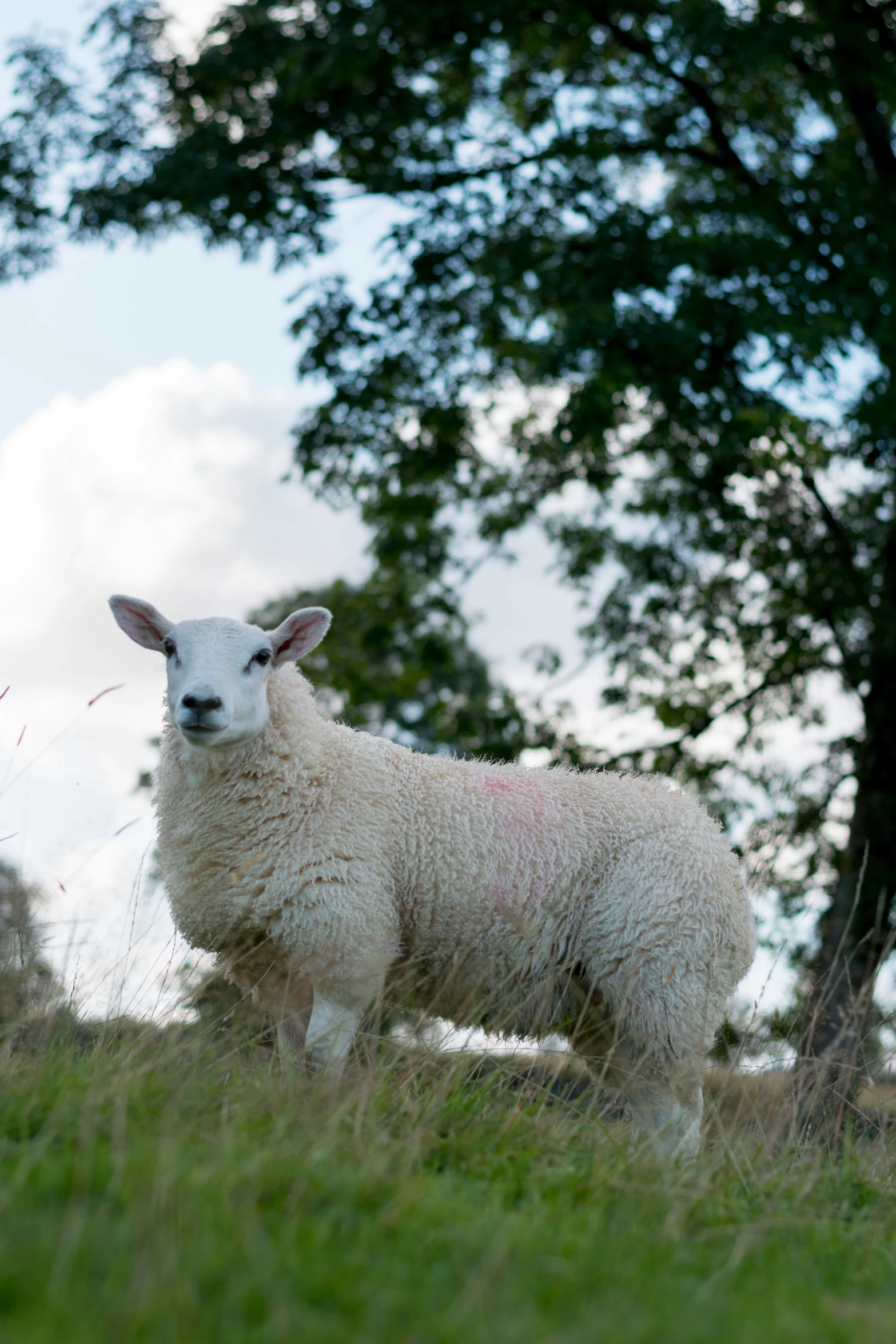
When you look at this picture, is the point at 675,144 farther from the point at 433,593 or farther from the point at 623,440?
the point at 433,593

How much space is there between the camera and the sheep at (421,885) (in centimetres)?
482

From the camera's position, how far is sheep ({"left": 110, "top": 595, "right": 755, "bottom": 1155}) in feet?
15.8

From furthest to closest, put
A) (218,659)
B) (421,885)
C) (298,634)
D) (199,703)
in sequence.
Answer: (298,634), (421,885), (218,659), (199,703)

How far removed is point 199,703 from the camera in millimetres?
4707

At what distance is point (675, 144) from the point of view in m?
11.6

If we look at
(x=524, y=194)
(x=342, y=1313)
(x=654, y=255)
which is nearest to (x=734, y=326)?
(x=654, y=255)

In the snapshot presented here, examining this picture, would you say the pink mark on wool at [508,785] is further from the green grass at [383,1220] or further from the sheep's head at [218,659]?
the green grass at [383,1220]

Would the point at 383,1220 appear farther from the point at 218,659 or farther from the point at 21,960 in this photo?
the point at 218,659

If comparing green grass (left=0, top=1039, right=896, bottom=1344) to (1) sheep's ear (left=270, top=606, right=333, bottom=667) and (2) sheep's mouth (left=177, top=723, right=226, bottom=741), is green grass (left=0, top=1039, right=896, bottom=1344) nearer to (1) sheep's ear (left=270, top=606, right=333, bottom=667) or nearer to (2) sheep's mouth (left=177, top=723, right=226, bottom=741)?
(2) sheep's mouth (left=177, top=723, right=226, bottom=741)

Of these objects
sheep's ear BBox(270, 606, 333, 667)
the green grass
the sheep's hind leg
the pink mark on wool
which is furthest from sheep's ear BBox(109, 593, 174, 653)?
the sheep's hind leg

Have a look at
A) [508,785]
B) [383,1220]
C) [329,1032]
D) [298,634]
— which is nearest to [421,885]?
[508,785]

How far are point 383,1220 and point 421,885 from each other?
235 cm

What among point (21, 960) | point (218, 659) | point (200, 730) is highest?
point (218, 659)

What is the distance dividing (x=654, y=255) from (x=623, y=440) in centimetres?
257
